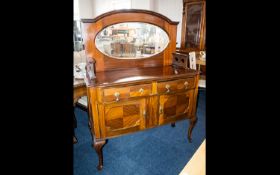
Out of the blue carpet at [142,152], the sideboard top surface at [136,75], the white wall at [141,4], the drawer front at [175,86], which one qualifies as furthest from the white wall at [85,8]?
the drawer front at [175,86]

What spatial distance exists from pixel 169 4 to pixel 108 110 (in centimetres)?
404

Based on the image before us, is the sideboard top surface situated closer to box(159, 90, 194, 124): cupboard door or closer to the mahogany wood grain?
the mahogany wood grain

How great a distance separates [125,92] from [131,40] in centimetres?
70

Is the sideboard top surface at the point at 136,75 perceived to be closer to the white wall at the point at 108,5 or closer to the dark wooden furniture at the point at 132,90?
the dark wooden furniture at the point at 132,90

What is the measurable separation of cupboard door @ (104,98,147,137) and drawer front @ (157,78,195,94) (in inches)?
8.0

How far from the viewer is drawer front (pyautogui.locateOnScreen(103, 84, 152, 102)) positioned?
1427 millimetres

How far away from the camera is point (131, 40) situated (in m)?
1.90

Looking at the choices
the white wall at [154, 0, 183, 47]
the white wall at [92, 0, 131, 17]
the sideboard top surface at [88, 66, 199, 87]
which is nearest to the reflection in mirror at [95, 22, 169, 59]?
the sideboard top surface at [88, 66, 199, 87]

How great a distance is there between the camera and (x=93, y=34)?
1.62 m

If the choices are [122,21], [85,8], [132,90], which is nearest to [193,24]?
[122,21]
